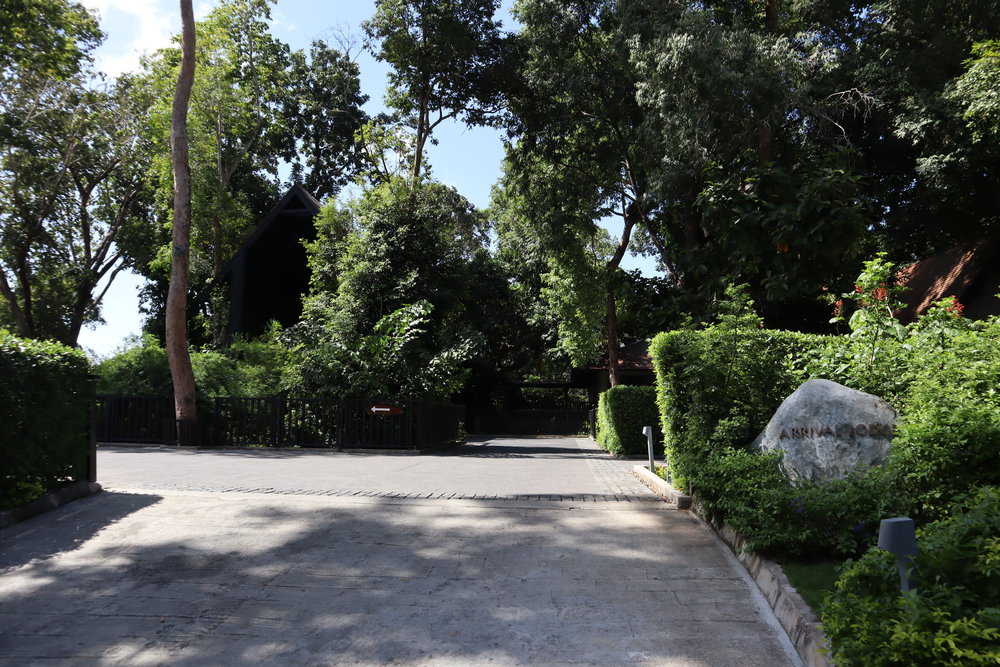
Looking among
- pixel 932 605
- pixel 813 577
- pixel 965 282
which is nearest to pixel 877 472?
pixel 813 577

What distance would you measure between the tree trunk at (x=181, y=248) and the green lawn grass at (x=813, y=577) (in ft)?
52.5

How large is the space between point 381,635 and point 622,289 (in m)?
18.1

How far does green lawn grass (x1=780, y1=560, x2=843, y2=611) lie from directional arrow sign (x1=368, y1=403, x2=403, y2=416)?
12.7 m

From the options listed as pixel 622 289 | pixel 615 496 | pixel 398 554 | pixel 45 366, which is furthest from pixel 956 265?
pixel 45 366

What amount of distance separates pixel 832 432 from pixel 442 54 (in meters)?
23.7

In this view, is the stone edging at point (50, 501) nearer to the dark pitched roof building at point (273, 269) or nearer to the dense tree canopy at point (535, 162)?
the dense tree canopy at point (535, 162)

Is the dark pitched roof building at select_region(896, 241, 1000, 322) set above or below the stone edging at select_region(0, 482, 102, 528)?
above

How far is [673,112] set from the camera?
54.4 ft

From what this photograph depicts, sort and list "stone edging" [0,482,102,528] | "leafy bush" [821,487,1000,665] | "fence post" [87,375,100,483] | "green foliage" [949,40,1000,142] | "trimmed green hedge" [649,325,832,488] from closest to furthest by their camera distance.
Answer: "leafy bush" [821,487,1000,665] → "stone edging" [0,482,102,528] → "trimmed green hedge" [649,325,832,488] → "fence post" [87,375,100,483] → "green foliage" [949,40,1000,142]

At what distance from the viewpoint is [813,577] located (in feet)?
16.4

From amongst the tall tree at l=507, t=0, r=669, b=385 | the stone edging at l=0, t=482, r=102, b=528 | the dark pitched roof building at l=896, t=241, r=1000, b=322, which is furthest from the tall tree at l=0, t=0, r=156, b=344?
the dark pitched roof building at l=896, t=241, r=1000, b=322

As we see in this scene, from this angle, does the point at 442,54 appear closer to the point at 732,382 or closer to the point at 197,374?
the point at 197,374

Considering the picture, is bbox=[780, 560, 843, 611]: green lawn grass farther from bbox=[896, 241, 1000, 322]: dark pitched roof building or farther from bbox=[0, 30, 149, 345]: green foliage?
bbox=[0, 30, 149, 345]: green foliage

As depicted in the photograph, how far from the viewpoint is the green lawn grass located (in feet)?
15.1
